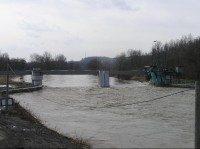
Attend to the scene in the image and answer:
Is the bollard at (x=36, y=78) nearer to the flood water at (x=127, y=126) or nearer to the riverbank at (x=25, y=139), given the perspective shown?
the flood water at (x=127, y=126)

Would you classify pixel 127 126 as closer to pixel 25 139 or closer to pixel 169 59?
pixel 25 139

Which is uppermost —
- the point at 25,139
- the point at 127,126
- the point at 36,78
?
the point at 36,78

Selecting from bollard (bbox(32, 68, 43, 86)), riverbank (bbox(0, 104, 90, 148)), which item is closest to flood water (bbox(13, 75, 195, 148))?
riverbank (bbox(0, 104, 90, 148))

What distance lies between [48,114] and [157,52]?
103 metres

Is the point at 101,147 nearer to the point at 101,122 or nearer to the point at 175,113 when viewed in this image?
the point at 101,122

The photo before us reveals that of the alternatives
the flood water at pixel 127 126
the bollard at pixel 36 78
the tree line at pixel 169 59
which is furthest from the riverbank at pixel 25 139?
the bollard at pixel 36 78

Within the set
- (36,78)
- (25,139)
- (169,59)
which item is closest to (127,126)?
(25,139)

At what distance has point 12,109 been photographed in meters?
22.9

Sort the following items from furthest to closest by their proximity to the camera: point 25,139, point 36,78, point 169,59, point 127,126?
point 169,59 → point 36,78 → point 127,126 → point 25,139

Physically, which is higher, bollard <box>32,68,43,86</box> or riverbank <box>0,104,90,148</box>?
bollard <box>32,68,43,86</box>

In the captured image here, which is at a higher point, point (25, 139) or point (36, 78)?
point (36, 78)

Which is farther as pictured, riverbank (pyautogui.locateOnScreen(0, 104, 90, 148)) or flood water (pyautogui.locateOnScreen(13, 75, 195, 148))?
flood water (pyautogui.locateOnScreen(13, 75, 195, 148))

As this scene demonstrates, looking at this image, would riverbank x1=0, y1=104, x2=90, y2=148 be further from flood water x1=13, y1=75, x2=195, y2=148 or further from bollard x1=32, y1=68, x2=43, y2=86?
bollard x1=32, y1=68, x2=43, y2=86

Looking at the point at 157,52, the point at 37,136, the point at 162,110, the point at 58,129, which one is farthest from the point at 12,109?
the point at 157,52
